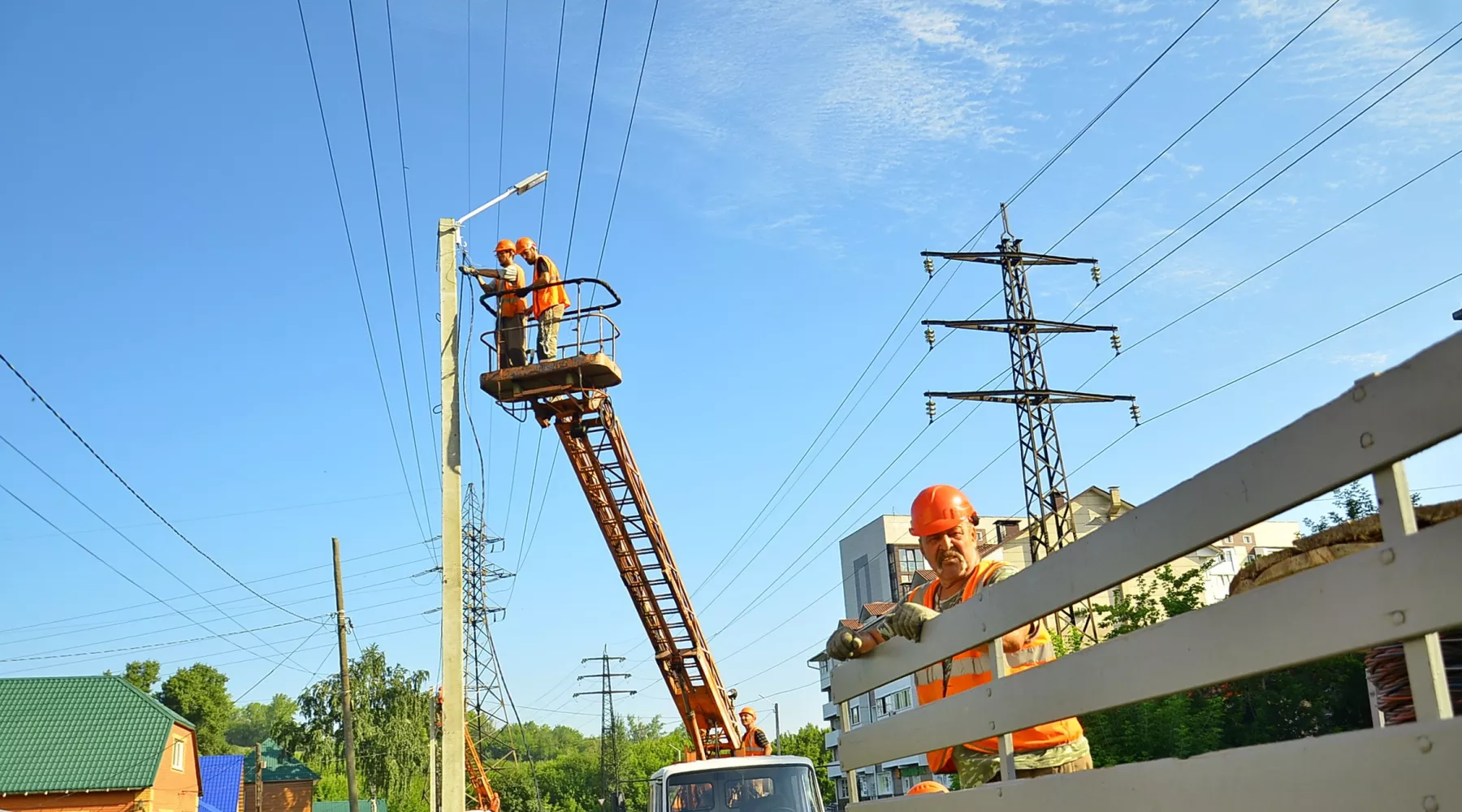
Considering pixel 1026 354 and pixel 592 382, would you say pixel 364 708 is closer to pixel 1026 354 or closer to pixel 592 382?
pixel 1026 354

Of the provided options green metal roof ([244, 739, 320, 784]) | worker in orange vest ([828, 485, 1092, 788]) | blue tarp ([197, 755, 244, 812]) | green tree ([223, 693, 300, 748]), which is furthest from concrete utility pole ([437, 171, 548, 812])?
green tree ([223, 693, 300, 748])

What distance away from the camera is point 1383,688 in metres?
3.53

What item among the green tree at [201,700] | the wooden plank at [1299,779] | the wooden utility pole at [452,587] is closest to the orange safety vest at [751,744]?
the wooden utility pole at [452,587]

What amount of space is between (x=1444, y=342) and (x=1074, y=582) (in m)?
1.49

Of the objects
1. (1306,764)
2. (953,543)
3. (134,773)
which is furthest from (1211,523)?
(134,773)

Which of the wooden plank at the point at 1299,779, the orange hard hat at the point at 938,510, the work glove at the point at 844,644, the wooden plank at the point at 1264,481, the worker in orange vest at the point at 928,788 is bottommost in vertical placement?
the worker in orange vest at the point at 928,788

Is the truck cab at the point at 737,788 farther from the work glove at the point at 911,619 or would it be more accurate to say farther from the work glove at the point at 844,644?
the work glove at the point at 911,619

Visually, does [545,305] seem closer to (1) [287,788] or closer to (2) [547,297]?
(2) [547,297]

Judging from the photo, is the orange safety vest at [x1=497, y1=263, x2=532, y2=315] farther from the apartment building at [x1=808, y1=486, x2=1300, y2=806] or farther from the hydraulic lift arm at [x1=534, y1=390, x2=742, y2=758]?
the apartment building at [x1=808, y1=486, x2=1300, y2=806]

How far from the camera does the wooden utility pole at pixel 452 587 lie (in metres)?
12.6

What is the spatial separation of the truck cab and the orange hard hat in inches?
259

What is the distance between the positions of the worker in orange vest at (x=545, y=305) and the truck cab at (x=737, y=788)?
7.92m

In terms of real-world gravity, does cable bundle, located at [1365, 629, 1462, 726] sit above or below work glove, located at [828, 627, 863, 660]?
below

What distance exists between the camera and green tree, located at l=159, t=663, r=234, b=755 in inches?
3383
